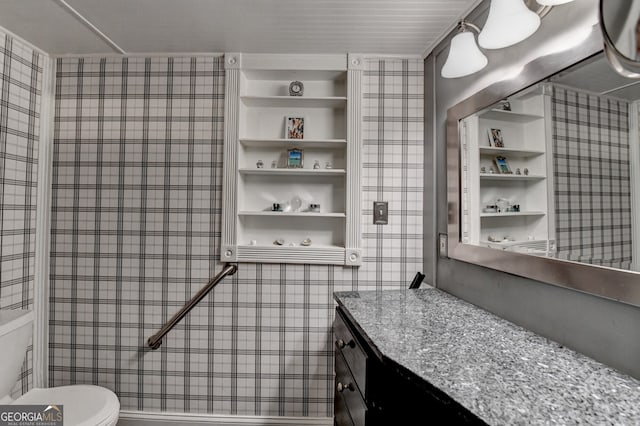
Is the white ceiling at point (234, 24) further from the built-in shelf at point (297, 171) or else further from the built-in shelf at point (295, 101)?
the built-in shelf at point (297, 171)

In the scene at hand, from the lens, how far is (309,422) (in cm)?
181

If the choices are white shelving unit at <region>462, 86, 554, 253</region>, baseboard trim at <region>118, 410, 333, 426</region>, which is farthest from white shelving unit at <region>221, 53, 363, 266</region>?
baseboard trim at <region>118, 410, 333, 426</region>

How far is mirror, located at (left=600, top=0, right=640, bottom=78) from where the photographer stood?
0.54 m

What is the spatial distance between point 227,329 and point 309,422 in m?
0.74

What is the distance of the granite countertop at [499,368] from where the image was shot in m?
0.59

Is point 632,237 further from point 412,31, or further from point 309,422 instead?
point 309,422

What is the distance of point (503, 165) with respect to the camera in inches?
45.8

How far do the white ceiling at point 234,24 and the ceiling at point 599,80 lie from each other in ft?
2.31

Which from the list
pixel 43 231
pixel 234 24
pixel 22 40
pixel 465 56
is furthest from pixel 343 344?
pixel 22 40

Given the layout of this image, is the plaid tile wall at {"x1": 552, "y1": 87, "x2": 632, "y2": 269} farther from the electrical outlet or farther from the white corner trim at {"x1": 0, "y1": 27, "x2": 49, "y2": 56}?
the white corner trim at {"x1": 0, "y1": 27, "x2": 49, "y2": 56}

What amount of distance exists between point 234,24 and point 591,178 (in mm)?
1644

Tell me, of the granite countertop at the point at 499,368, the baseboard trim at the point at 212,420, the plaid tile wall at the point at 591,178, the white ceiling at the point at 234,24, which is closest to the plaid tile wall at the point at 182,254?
the baseboard trim at the point at 212,420

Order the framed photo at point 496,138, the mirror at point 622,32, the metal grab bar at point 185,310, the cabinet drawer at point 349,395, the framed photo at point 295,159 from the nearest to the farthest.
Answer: the mirror at point 622,32 < the cabinet drawer at point 349,395 < the framed photo at point 496,138 < the metal grab bar at point 185,310 < the framed photo at point 295,159

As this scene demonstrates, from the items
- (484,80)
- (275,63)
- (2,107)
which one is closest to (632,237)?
(484,80)
